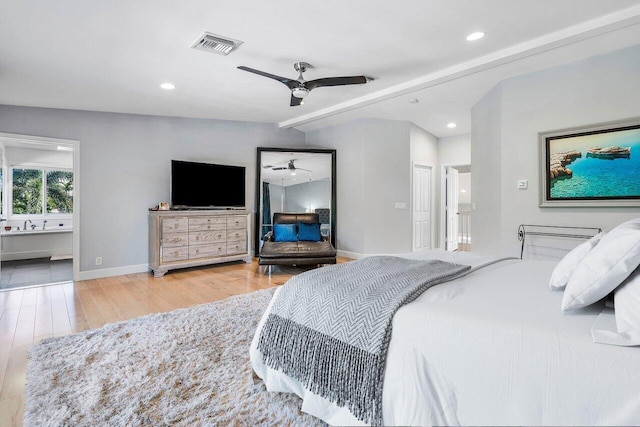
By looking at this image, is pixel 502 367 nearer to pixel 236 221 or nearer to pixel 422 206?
pixel 236 221

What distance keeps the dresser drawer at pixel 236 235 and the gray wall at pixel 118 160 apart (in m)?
1.16

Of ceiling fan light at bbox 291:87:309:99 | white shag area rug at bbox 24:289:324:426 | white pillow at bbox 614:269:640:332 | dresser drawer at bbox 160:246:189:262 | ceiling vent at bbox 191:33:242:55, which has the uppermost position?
ceiling vent at bbox 191:33:242:55

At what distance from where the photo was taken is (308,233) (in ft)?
17.6

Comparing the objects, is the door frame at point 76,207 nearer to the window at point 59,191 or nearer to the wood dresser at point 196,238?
the wood dresser at point 196,238

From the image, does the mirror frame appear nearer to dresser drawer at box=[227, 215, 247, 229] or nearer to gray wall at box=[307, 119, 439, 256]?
gray wall at box=[307, 119, 439, 256]

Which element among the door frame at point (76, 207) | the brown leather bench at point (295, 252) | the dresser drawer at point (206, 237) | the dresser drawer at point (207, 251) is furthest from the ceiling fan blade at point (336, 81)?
the door frame at point (76, 207)

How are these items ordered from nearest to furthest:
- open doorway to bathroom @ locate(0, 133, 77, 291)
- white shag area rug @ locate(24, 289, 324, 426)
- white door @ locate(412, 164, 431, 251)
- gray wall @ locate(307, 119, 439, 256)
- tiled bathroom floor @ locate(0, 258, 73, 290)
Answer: white shag area rug @ locate(24, 289, 324, 426)
tiled bathroom floor @ locate(0, 258, 73, 290)
gray wall @ locate(307, 119, 439, 256)
open doorway to bathroom @ locate(0, 133, 77, 291)
white door @ locate(412, 164, 431, 251)

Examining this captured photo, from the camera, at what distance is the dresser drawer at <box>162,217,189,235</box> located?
455cm

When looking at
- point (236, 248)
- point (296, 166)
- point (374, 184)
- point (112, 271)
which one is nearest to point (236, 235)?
point (236, 248)

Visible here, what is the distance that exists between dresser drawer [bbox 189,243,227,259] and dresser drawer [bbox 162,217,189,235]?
1.05 ft

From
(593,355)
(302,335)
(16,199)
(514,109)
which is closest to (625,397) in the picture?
(593,355)

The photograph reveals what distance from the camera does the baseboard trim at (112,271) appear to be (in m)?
4.43

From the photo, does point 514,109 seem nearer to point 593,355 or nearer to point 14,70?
point 593,355

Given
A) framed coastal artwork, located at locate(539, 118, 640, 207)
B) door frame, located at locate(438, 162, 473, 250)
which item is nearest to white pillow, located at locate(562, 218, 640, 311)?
framed coastal artwork, located at locate(539, 118, 640, 207)
